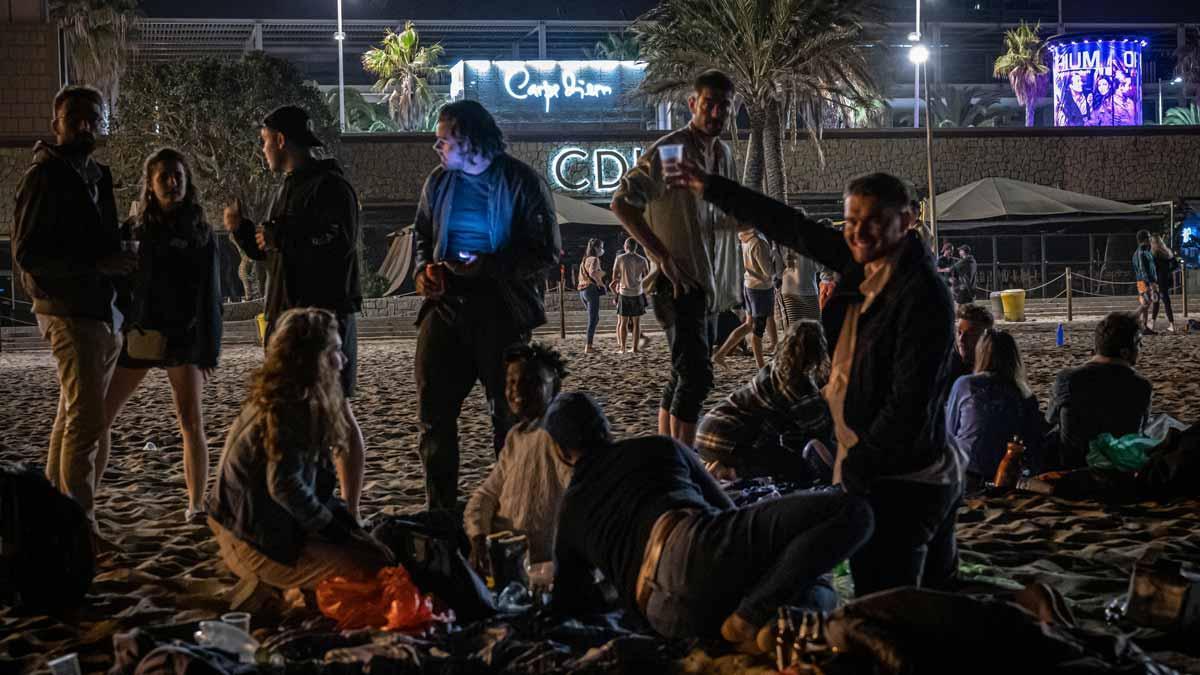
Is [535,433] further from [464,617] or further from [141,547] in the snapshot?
[141,547]

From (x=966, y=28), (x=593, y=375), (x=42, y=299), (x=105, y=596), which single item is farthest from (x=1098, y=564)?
(x=966, y=28)

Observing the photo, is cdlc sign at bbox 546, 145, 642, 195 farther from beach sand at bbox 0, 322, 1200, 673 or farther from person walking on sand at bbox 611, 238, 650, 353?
beach sand at bbox 0, 322, 1200, 673

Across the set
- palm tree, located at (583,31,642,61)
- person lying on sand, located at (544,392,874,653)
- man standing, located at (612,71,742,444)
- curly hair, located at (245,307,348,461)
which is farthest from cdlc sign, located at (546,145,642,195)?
person lying on sand, located at (544,392,874,653)

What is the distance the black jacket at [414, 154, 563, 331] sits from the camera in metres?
5.35

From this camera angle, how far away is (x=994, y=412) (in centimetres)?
647

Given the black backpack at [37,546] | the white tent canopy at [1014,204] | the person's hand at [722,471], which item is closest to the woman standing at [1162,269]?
the white tent canopy at [1014,204]

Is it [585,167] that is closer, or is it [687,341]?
[687,341]

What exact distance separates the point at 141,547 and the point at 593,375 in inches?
353

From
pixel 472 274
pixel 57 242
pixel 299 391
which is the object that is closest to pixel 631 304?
pixel 472 274

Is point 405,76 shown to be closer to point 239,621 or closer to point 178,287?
point 178,287

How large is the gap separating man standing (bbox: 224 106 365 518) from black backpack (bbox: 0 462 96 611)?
1098 mm

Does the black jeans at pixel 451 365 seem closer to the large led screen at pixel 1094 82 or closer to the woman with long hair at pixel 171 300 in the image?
the woman with long hair at pixel 171 300

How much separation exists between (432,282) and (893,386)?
2073mm

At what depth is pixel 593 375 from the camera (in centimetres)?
1428
